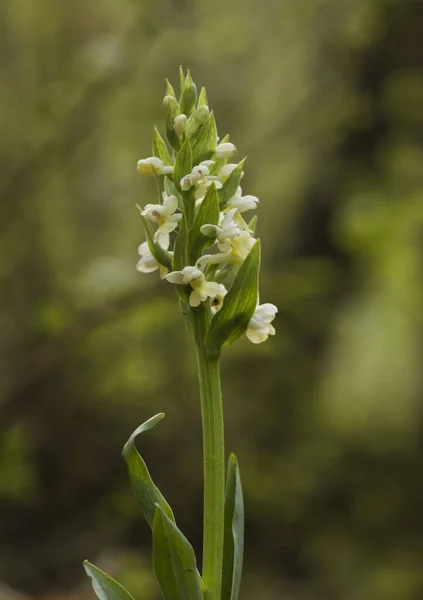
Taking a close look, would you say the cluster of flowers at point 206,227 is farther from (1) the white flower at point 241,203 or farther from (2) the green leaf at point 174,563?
(2) the green leaf at point 174,563

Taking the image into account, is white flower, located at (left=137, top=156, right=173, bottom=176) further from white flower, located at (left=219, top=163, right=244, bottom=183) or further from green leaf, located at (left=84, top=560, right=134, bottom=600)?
green leaf, located at (left=84, top=560, right=134, bottom=600)

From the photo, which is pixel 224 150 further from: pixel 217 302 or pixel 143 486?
pixel 143 486

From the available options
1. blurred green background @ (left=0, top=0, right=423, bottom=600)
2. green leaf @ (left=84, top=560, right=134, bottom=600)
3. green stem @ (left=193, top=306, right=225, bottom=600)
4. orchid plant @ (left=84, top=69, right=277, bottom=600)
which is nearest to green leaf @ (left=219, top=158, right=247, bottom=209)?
orchid plant @ (left=84, top=69, right=277, bottom=600)

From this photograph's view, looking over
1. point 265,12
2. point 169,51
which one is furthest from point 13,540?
point 265,12

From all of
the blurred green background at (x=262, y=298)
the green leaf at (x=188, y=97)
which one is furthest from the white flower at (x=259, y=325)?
the blurred green background at (x=262, y=298)

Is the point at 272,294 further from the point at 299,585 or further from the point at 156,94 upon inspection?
the point at 299,585
